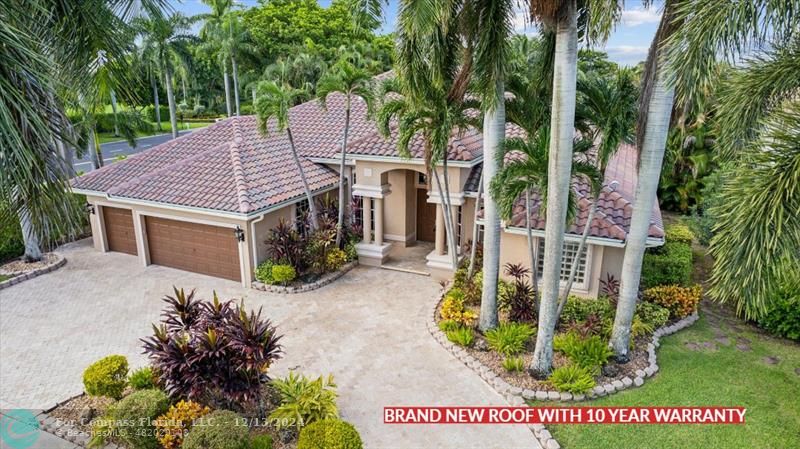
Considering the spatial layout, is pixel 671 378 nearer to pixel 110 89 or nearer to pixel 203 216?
pixel 110 89

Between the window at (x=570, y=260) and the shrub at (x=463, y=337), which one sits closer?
the shrub at (x=463, y=337)

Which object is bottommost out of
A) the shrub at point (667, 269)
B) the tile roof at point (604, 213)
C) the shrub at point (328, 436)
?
the shrub at point (328, 436)

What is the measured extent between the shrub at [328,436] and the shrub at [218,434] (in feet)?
3.41

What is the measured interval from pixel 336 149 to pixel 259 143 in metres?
3.41

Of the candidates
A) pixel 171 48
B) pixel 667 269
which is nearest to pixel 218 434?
pixel 667 269

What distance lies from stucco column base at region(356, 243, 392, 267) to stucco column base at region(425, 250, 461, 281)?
2.02m

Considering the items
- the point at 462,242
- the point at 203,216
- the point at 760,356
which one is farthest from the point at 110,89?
the point at 760,356

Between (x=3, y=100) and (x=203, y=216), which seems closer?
(x=3, y=100)

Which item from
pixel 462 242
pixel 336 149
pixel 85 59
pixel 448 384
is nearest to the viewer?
pixel 85 59

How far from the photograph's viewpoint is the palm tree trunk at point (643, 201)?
10320 mm

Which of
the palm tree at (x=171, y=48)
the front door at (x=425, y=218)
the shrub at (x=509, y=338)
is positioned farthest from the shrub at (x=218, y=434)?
the palm tree at (x=171, y=48)

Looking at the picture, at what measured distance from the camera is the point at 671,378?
11820mm

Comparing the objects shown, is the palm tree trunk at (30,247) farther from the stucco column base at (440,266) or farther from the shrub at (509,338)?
the shrub at (509,338)

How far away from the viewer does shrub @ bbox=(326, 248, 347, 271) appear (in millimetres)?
18078
